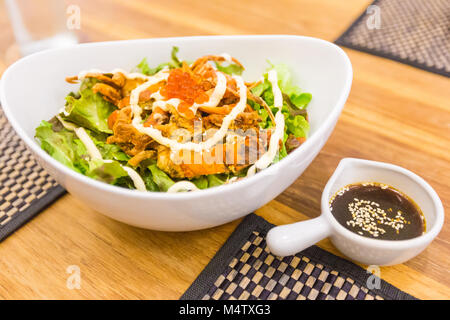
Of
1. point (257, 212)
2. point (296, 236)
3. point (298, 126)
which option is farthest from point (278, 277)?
point (298, 126)

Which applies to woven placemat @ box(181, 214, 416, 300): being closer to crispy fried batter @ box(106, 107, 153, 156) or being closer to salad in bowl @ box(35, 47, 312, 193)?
salad in bowl @ box(35, 47, 312, 193)

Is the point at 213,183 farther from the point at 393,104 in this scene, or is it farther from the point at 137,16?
the point at 137,16

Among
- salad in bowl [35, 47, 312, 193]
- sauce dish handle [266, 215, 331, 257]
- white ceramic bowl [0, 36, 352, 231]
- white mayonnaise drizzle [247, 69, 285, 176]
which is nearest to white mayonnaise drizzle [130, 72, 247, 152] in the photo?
salad in bowl [35, 47, 312, 193]

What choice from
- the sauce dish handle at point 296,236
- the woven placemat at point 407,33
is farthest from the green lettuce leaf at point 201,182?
the woven placemat at point 407,33

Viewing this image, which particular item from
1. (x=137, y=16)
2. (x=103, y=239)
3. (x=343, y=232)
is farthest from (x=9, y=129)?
(x=343, y=232)

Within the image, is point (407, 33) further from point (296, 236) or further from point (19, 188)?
point (19, 188)

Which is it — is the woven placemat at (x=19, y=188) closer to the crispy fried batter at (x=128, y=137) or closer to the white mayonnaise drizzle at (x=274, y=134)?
the crispy fried batter at (x=128, y=137)
